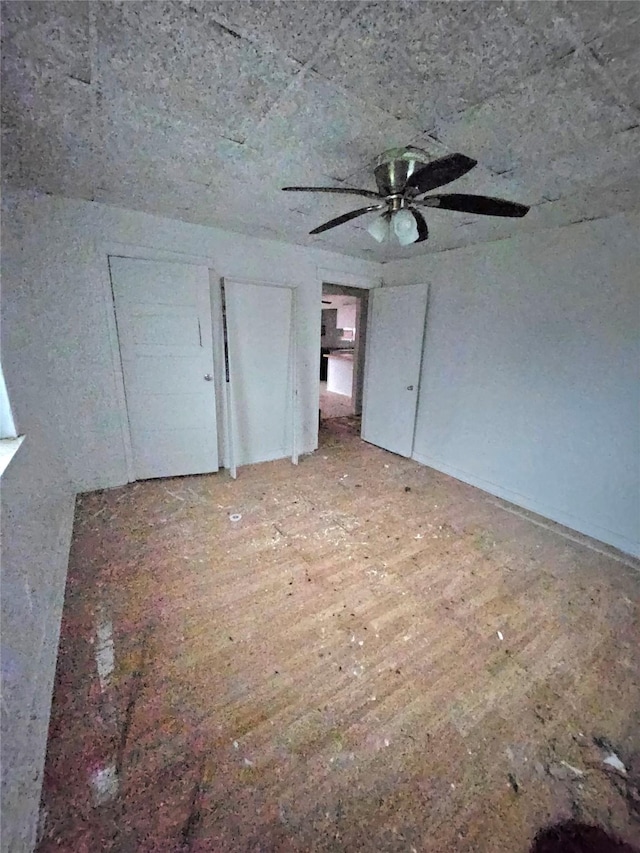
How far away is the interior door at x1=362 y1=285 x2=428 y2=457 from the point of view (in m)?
3.68

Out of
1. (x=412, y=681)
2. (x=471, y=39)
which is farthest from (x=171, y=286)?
(x=412, y=681)

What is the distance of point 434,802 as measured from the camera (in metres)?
1.07

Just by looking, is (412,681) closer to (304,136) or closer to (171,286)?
(304,136)

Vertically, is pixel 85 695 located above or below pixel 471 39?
below

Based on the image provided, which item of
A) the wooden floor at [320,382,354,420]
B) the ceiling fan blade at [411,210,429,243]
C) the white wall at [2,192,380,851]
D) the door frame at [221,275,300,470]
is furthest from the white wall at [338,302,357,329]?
the ceiling fan blade at [411,210,429,243]

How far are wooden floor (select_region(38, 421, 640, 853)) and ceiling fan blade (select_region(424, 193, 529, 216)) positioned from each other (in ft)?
6.60

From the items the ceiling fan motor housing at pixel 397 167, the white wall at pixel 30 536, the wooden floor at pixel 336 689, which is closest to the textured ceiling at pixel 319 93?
the ceiling fan motor housing at pixel 397 167

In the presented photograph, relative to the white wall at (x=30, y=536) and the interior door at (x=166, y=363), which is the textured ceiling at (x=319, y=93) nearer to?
the interior door at (x=166, y=363)

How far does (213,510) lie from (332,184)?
2430 millimetres

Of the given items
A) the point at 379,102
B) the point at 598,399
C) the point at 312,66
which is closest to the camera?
the point at 312,66

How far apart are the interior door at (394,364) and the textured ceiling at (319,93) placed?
163cm

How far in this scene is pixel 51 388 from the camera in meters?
2.57

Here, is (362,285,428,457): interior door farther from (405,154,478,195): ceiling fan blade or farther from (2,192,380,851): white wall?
(405,154,478,195): ceiling fan blade

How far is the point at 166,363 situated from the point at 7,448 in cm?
163
